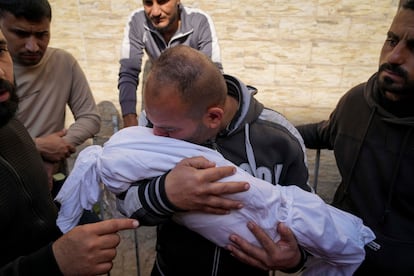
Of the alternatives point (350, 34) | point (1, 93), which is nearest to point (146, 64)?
point (350, 34)

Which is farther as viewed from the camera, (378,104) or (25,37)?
(25,37)

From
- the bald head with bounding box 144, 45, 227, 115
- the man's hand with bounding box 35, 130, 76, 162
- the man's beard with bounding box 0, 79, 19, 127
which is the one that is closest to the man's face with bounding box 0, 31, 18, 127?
the man's beard with bounding box 0, 79, 19, 127

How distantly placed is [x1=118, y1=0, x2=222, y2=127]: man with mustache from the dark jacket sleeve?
1.85 meters

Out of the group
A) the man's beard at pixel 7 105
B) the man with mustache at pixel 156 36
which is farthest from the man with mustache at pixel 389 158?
the man's beard at pixel 7 105

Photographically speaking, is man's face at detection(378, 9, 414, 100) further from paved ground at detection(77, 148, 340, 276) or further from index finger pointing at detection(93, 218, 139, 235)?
paved ground at detection(77, 148, 340, 276)

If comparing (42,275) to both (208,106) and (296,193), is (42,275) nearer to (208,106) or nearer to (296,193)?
(208,106)

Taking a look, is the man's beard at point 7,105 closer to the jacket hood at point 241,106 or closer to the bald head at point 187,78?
the bald head at point 187,78

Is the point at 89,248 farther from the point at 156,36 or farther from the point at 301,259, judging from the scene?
the point at 156,36

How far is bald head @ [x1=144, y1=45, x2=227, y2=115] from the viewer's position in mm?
1304

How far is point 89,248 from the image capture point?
132cm

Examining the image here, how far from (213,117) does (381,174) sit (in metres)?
0.89

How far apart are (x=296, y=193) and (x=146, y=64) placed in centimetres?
394

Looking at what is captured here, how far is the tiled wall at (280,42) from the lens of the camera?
4750 mm

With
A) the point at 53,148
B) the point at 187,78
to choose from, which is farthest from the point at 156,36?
the point at 187,78
